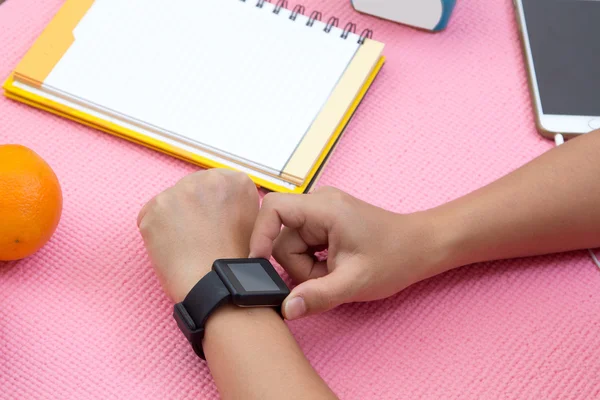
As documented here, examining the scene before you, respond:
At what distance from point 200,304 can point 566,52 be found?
573mm

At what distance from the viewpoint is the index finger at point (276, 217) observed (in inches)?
27.3

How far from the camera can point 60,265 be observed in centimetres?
75

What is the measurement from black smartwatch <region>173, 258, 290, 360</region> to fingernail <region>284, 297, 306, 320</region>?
2cm

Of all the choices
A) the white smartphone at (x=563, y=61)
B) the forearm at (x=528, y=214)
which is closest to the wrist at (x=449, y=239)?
the forearm at (x=528, y=214)

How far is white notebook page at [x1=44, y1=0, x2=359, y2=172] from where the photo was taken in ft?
2.70

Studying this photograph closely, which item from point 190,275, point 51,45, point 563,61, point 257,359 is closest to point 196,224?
point 190,275

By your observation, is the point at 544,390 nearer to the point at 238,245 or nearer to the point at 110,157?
the point at 238,245

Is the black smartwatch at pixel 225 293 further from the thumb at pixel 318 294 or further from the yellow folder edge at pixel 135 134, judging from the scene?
the yellow folder edge at pixel 135 134

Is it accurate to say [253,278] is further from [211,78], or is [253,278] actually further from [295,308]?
[211,78]

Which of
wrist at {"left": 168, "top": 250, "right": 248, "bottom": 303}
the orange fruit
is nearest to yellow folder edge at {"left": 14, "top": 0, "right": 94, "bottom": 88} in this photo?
the orange fruit

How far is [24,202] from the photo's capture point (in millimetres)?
679

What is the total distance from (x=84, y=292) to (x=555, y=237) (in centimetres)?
48

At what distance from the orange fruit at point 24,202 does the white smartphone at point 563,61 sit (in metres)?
0.56

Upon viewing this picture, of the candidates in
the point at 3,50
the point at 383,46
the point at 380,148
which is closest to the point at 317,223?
the point at 380,148
